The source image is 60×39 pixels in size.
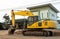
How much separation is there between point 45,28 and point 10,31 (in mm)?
5682

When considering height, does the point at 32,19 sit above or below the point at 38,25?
above

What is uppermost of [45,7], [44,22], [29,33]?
[45,7]

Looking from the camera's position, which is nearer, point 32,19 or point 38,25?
point 38,25

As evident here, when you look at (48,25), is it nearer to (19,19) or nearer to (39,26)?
(39,26)

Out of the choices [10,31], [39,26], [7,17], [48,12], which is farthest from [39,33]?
[7,17]

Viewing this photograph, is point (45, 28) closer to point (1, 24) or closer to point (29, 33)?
point (29, 33)

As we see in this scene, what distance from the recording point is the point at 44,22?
A: 80.5ft

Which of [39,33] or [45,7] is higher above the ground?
[45,7]

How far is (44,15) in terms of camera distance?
42344 millimetres

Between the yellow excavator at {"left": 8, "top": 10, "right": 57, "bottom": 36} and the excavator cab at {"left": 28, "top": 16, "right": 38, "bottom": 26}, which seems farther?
the excavator cab at {"left": 28, "top": 16, "right": 38, "bottom": 26}

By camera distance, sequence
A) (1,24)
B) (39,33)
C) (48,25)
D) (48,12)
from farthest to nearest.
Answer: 1. (1,24)
2. (48,12)
3. (39,33)
4. (48,25)

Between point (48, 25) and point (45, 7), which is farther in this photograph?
point (45, 7)

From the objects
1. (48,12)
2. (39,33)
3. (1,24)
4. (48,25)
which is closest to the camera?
(48,25)

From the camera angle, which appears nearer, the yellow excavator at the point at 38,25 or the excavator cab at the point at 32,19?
the yellow excavator at the point at 38,25
